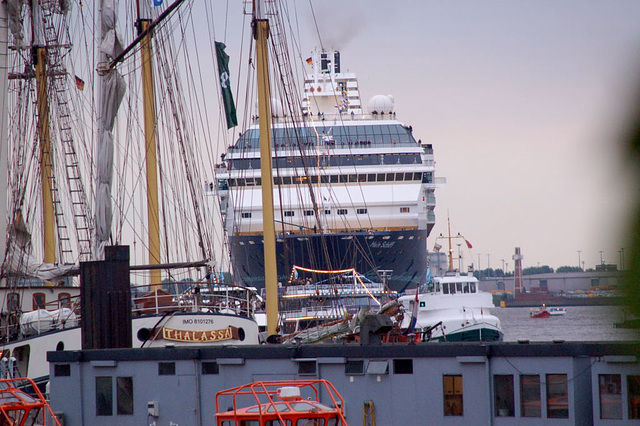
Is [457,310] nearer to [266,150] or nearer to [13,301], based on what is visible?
[266,150]

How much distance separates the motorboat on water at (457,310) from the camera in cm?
5100

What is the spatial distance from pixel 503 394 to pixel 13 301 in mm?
20092

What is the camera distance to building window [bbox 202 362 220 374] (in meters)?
17.4

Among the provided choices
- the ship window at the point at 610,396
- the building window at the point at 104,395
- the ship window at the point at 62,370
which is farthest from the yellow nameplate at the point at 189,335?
the ship window at the point at 610,396

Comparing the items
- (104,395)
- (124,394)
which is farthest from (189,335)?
(124,394)

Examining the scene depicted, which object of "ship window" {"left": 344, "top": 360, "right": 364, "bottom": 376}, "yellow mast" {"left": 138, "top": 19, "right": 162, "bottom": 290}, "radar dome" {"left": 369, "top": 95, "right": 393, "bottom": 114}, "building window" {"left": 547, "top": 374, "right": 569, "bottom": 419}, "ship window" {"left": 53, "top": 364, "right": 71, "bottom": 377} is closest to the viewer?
"building window" {"left": 547, "top": 374, "right": 569, "bottom": 419}

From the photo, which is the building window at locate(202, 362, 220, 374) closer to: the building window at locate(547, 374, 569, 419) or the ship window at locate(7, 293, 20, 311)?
the building window at locate(547, 374, 569, 419)

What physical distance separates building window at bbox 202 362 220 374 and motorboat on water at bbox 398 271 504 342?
1315 inches

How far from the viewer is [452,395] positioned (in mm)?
15812

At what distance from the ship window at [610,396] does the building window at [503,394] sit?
1.39m

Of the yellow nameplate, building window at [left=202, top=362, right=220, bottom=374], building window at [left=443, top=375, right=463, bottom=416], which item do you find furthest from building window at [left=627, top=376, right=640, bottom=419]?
the yellow nameplate

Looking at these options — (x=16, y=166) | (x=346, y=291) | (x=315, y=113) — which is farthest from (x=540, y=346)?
(x=315, y=113)

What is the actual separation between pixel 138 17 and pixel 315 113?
58.3m

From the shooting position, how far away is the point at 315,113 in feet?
316
